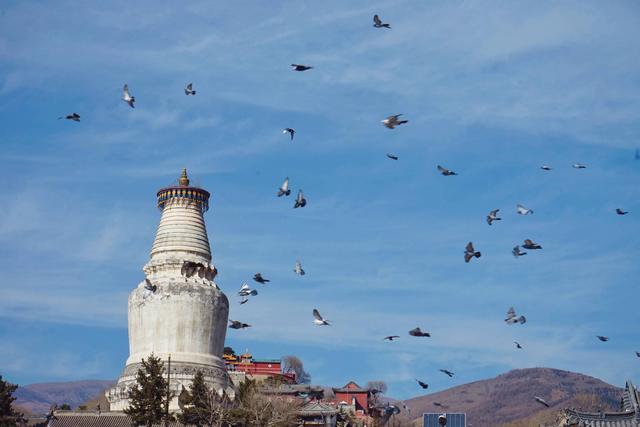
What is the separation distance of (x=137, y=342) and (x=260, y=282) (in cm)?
2628

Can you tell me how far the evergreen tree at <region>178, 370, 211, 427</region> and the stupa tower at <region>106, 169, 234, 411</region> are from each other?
→ 529cm

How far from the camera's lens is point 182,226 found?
238 ft

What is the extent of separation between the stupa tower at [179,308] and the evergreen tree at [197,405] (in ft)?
17.4

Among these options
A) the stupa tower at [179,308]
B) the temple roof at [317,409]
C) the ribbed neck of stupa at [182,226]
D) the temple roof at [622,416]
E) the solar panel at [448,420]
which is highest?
the ribbed neck of stupa at [182,226]

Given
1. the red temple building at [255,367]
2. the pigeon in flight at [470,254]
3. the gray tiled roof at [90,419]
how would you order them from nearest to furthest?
the pigeon in flight at [470,254] < the gray tiled roof at [90,419] < the red temple building at [255,367]

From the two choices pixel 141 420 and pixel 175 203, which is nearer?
pixel 141 420

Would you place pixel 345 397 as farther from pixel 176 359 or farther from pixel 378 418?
pixel 176 359

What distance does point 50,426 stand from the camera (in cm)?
6212

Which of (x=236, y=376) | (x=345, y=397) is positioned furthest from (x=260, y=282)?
(x=345, y=397)

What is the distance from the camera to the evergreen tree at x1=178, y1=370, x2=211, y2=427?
189 feet

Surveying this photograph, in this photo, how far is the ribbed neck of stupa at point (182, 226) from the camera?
236 feet

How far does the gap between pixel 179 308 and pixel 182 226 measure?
6.07 meters

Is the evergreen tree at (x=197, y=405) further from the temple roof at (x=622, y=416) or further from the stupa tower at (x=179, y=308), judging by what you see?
the temple roof at (x=622, y=416)

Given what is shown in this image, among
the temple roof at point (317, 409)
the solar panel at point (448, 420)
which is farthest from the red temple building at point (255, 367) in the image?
the solar panel at point (448, 420)
